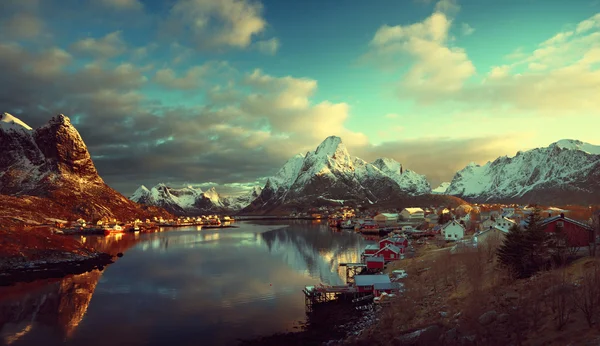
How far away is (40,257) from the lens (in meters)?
79.2

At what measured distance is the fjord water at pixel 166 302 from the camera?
124ft

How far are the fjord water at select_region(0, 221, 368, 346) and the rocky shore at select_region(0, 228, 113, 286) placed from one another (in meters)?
4.91

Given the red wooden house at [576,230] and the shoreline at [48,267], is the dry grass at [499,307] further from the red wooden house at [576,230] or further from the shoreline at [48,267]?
the shoreline at [48,267]

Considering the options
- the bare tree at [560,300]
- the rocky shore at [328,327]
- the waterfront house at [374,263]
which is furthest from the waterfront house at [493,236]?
the bare tree at [560,300]

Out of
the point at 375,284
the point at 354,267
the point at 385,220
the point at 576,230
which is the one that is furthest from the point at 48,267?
the point at 385,220

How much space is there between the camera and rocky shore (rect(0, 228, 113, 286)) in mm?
67875

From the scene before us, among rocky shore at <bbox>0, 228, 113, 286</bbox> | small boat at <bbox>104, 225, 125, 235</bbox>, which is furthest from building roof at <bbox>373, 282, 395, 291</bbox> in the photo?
small boat at <bbox>104, 225, 125, 235</bbox>

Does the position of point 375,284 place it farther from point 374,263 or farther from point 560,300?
point 560,300

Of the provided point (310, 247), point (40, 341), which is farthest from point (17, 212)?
point (40, 341)

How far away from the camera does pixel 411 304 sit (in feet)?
131

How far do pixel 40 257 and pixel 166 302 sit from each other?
151 ft

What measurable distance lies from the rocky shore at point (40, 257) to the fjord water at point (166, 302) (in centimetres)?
491

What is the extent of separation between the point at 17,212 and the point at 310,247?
122 metres

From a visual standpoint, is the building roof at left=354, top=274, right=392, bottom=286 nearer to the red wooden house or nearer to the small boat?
the red wooden house
